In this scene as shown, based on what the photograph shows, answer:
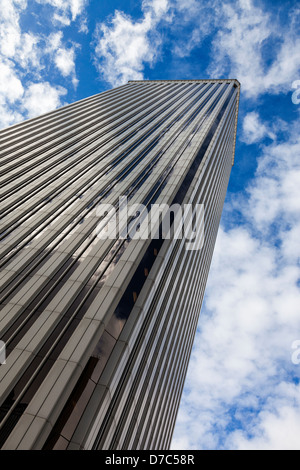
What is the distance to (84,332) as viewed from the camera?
1383 cm

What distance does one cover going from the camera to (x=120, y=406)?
14.7m

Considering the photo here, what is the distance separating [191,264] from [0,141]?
2915 cm

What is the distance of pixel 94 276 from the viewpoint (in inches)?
692

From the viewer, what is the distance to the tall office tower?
12.2 m

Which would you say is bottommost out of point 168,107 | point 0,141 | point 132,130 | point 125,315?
point 125,315

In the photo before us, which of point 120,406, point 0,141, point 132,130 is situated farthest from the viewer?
point 132,130

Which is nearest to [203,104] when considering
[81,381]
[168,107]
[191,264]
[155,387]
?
[168,107]

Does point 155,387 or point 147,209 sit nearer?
point 155,387

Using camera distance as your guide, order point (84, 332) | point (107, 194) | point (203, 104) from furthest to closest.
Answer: point (203, 104)
point (107, 194)
point (84, 332)

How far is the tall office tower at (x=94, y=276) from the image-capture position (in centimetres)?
1218
